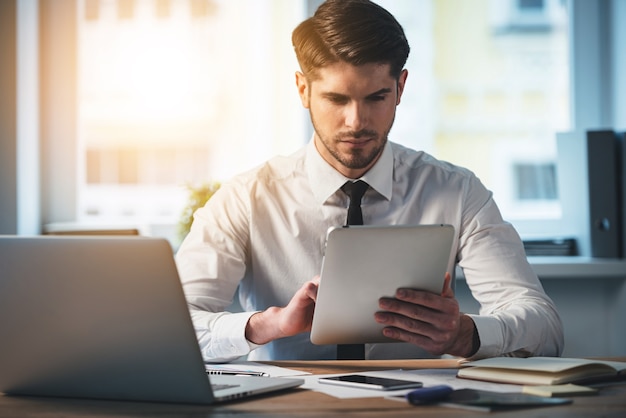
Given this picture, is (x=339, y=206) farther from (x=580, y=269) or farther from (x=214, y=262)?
(x=580, y=269)

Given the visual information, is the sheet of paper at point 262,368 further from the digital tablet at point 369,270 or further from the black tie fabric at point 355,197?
the black tie fabric at point 355,197

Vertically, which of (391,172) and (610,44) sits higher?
(610,44)

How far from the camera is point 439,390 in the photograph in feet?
3.51

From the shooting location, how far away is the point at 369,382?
1.17m

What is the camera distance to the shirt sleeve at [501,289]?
5.14 ft

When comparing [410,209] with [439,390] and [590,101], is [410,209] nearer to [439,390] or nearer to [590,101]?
[439,390]

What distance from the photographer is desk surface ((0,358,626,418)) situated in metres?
0.99

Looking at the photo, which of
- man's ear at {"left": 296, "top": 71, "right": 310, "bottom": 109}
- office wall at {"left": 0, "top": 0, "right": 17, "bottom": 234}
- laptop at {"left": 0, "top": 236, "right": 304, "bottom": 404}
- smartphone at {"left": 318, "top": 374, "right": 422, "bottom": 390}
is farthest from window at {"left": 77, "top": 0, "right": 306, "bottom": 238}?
laptop at {"left": 0, "top": 236, "right": 304, "bottom": 404}

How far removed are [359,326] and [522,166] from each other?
5.80 ft

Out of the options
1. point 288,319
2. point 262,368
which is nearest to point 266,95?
point 288,319

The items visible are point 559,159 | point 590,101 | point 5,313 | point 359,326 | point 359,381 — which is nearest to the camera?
point 5,313

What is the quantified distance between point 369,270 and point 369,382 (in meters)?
0.19

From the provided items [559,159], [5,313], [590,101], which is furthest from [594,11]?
[5,313]

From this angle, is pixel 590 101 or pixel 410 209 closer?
pixel 410 209
